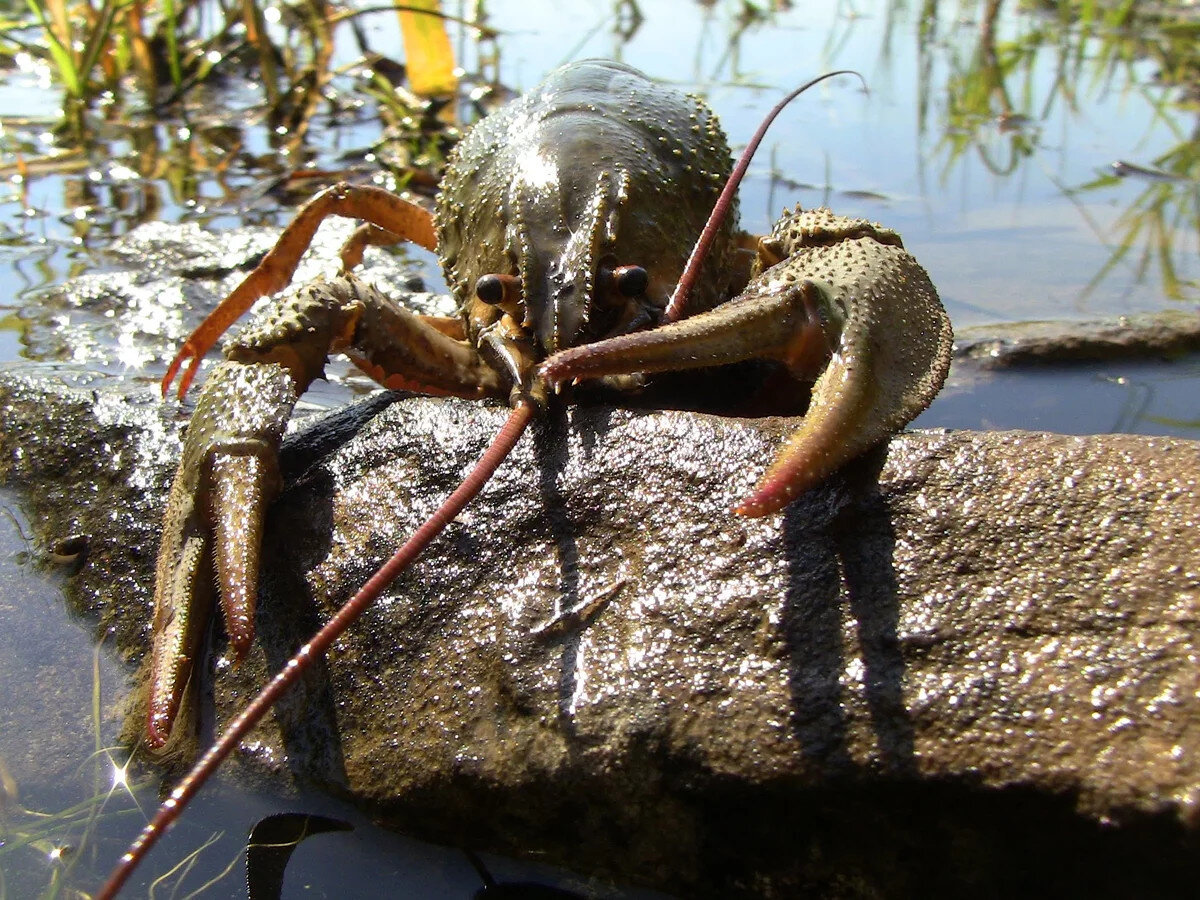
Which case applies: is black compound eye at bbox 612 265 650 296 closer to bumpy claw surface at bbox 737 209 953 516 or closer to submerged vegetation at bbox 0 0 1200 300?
bumpy claw surface at bbox 737 209 953 516

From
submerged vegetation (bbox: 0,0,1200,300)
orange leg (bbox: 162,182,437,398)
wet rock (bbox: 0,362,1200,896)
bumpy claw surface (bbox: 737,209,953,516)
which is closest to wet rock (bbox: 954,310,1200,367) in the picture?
submerged vegetation (bbox: 0,0,1200,300)

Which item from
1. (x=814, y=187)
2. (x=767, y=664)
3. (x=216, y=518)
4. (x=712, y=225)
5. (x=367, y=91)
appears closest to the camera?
(x=767, y=664)

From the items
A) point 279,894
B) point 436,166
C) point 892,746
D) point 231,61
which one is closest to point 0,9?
point 231,61

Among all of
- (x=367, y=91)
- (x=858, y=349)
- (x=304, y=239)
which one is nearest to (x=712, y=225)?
(x=858, y=349)

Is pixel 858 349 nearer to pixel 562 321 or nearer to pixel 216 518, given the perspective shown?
pixel 562 321

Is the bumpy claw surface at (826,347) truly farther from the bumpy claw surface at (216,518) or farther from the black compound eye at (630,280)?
the bumpy claw surface at (216,518)

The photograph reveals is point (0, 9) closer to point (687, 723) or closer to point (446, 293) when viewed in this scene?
point (446, 293)

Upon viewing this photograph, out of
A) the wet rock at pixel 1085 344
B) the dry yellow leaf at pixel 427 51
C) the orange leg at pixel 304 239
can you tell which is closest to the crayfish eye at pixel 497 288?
the orange leg at pixel 304 239
